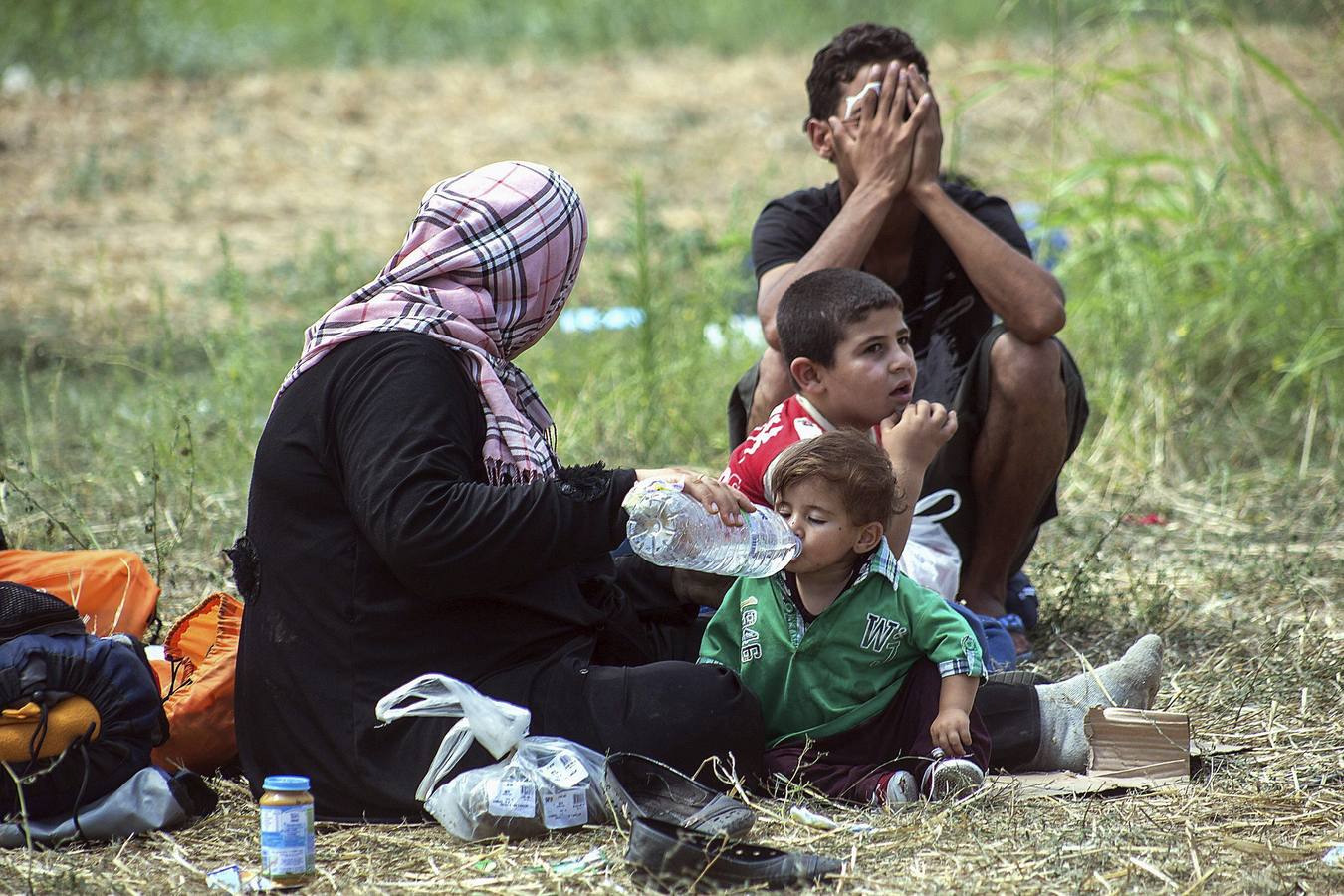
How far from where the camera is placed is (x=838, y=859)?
94.8 inches

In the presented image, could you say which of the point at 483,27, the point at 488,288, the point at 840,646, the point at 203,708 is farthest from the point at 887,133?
the point at 483,27

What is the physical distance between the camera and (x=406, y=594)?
2.66m

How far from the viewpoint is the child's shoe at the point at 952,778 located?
8.89 feet

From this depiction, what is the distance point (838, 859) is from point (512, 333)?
1218 millimetres

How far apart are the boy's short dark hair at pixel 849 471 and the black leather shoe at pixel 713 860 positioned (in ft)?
2.36

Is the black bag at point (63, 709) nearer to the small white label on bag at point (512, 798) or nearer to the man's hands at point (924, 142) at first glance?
the small white label on bag at point (512, 798)

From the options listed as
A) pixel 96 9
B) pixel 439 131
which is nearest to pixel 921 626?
pixel 439 131

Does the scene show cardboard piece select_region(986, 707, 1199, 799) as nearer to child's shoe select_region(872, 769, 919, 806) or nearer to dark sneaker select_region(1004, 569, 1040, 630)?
child's shoe select_region(872, 769, 919, 806)

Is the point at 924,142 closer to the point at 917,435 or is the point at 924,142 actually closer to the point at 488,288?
the point at 917,435

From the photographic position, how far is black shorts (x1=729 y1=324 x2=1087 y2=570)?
12.5ft

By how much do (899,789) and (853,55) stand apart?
2064 mm

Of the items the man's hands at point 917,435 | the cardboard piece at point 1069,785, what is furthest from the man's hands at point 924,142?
the cardboard piece at point 1069,785

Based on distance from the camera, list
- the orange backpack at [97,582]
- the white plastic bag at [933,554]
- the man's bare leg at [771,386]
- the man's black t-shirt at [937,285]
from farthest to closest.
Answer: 1. the man's black t-shirt at [937,285]
2. the man's bare leg at [771,386]
3. the white plastic bag at [933,554]
4. the orange backpack at [97,582]

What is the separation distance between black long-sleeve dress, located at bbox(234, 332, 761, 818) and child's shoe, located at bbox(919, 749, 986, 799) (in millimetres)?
353
